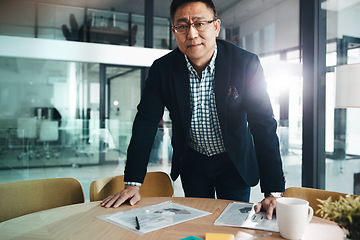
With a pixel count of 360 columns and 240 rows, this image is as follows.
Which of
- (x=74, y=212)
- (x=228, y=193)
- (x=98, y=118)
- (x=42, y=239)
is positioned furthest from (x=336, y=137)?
(x=42, y=239)

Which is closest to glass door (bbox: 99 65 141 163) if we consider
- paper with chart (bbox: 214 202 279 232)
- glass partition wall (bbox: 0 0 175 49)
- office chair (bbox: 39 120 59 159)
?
glass partition wall (bbox: 0 0 175 49)

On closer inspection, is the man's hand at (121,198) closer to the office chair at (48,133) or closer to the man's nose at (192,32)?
the man's nose at (192,32)

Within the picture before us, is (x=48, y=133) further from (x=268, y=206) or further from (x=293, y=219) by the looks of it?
(x=293, y=219)

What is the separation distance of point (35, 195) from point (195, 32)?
1.29 meters

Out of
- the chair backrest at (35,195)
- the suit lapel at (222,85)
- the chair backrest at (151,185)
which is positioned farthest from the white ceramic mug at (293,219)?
the chair backrest at (35,195)

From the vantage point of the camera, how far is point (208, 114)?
5.73 ft

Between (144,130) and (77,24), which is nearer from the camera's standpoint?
(144,130)

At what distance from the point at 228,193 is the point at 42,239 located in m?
1.07

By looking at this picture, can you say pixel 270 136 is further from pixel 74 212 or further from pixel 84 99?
pixel 84 99

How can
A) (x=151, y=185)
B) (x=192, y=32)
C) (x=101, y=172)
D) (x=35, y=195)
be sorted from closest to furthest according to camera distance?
(x=192, y=32) < (x=35, y=195) < (x=151, y=185) < (x=101, y=172)

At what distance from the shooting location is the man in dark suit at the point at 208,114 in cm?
161

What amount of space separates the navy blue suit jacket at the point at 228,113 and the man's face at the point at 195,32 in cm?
15

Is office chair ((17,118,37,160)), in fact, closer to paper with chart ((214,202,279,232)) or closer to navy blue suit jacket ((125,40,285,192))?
navy blue suit jacket ((125,40,285,192))

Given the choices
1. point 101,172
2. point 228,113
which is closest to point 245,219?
point 228,113
